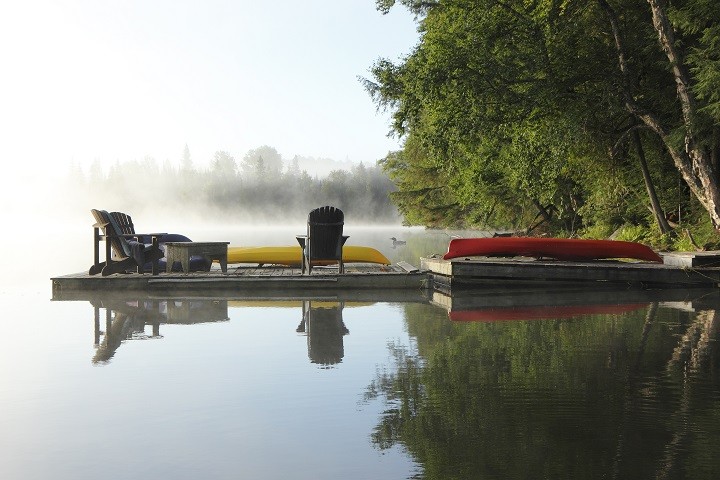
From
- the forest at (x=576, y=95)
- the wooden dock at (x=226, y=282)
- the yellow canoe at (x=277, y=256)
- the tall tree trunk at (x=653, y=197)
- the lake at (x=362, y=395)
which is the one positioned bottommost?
the lake at (x=362, y=395)

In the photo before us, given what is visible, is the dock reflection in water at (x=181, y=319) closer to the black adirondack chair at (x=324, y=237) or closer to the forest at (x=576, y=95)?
the black adirondack chair at (x=324, y=237)

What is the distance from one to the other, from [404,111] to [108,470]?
63.8 ft

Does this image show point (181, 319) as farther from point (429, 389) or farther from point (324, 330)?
point (429, 389)

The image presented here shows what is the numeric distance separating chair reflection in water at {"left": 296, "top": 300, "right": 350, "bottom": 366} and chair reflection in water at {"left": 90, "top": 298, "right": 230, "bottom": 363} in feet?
3.94

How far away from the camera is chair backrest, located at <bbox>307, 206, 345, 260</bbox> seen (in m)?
16.2

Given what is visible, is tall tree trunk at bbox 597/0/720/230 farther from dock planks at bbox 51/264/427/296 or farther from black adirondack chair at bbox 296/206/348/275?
black adirondack chair at bbox 296/206/348/275

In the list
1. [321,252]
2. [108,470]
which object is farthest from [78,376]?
[321,252]

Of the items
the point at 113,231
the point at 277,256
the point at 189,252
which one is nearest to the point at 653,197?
the point at 277,256

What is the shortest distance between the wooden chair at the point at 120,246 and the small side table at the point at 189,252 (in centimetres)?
30

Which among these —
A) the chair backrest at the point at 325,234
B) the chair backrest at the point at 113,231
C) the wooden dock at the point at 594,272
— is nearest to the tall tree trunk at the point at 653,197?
the wooden dock at the point at 594,272

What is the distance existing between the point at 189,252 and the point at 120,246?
4.00 feet

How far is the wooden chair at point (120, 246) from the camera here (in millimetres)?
16625

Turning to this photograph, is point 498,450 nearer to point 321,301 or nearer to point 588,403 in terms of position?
point 588,403

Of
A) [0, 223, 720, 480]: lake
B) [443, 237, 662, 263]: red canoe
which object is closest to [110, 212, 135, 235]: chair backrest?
[0, 223, 720, 480]: lake
